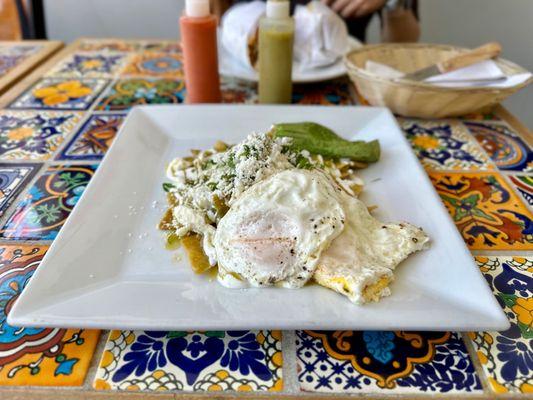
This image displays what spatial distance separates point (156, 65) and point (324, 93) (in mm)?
719

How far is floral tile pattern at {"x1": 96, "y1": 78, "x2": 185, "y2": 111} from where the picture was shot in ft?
4.98

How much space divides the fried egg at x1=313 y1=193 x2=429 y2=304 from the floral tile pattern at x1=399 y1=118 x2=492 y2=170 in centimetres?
42

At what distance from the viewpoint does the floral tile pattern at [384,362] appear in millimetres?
622

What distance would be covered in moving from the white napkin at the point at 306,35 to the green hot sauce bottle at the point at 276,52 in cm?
20

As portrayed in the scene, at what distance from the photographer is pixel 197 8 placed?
1344mm

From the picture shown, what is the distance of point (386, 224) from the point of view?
2.82ft

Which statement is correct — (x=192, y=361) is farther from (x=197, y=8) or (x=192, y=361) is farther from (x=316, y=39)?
(x=316, y=39)

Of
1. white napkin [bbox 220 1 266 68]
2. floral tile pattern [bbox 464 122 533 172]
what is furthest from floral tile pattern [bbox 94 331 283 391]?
white napkin [bbox 220 1 266 68]

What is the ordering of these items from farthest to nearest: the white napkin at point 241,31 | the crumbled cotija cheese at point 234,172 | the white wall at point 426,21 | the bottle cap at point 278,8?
1. the white wall at point 426,21
2. the white napkin at point 241,31
3. the bottle cap at point 278,8
4. the crumbled cotija cheese at point 234,172

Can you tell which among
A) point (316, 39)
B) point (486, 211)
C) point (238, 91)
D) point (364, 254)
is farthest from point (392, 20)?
point (364, 254)

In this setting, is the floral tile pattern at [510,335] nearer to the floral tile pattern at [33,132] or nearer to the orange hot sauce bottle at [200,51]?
the orange hot sauce bottle at [200,51]

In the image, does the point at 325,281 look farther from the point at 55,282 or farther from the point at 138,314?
the point at 55,282

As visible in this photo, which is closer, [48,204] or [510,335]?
[510,335]

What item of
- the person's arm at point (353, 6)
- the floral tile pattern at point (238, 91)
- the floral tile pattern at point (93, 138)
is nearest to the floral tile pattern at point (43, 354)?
the floral tile pattern at point (93, 138)
